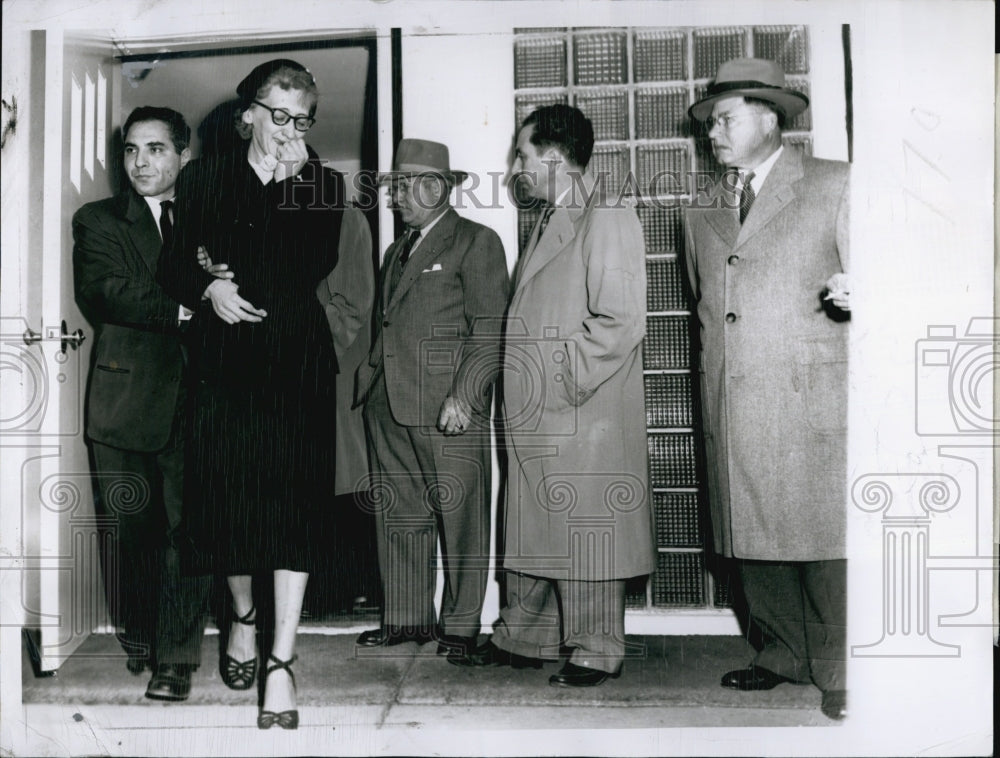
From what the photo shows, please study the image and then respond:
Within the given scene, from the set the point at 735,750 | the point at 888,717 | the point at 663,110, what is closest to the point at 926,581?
the point at 888,717

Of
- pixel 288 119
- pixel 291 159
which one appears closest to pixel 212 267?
pixel 291 159

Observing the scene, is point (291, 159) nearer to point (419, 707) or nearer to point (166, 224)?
point (166, 224)

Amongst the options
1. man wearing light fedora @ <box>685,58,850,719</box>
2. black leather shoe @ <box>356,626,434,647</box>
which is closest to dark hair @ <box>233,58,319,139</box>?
man wearing light fedora @ <box>685,58,850,719</box>

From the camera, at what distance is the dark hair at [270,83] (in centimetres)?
260

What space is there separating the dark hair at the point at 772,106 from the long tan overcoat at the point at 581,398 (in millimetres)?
510

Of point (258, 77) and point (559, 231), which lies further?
point (258, 77)

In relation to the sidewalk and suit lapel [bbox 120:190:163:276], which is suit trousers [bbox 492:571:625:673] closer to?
the sidewalk

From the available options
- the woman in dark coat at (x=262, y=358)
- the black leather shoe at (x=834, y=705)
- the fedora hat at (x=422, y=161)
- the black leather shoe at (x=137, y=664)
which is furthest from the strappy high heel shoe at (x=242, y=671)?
the black leather shoe at (x=834, y=705)

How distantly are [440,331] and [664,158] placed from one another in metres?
0.85

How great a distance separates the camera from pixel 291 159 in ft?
8.50

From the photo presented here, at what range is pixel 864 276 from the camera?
8.36ft

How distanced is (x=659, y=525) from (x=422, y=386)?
82 cm

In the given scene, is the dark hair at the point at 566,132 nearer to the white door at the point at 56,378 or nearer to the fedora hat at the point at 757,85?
the fedora hat at the point at 757,85

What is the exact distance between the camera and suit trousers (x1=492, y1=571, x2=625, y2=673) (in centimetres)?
250
